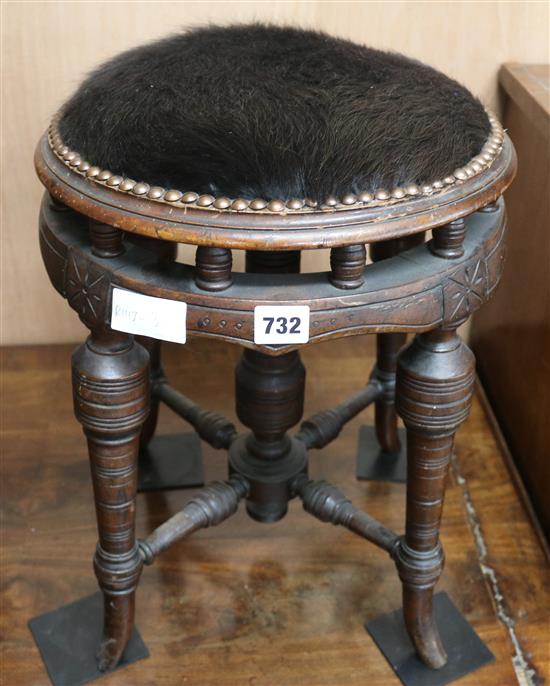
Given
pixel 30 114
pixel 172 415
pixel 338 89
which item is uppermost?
pixel 338 89

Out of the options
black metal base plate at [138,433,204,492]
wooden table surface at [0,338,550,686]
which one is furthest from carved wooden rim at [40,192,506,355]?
black metal base plate at [138,433,204,492]

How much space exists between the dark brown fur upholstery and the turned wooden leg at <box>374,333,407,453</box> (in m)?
0.37

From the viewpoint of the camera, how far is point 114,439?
2.67 feet

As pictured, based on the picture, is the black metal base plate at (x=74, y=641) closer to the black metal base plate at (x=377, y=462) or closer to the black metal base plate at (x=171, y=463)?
the black metal base plate at (x=171, y=463)

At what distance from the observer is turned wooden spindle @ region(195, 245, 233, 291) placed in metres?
0.70

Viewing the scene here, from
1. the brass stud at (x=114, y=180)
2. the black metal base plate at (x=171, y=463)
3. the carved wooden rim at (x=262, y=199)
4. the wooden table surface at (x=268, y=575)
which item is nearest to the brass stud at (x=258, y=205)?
the carved wooden rim at (x=262, y=199)

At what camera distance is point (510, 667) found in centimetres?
97

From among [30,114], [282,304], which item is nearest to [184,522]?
[282,304]

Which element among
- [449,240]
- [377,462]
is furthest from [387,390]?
[449,240]

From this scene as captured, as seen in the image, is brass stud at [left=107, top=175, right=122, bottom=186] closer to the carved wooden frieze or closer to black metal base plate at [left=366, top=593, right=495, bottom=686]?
the carved wooden frieze

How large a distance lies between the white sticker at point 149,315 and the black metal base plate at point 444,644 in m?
0.46

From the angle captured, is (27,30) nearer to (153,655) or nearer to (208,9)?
(208,9)

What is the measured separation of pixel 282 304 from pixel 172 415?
2.16 ft

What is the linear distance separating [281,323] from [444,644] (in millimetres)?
471
